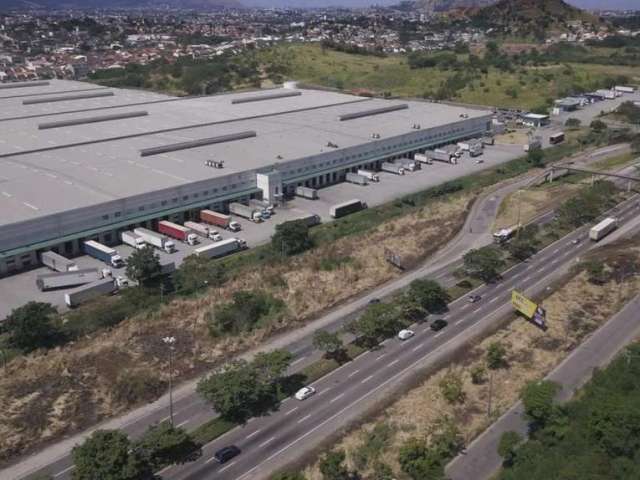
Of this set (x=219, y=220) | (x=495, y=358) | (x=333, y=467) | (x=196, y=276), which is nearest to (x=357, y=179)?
(x=219, y=220)

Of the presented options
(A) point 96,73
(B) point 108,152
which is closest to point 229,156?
(B) point 108,152

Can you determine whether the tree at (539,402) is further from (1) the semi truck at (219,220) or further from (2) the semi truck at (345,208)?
(1) the semi truck at (219,220)

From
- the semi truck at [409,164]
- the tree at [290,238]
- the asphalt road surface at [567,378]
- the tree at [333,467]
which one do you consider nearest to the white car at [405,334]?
the asphalt road surface at [567,378]

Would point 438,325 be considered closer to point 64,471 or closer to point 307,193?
point 64,471

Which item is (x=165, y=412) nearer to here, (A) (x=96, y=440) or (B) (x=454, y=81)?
(A) (x=96, y=440)

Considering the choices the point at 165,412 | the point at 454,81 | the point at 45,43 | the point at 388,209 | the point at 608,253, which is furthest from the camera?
the point at 45,43

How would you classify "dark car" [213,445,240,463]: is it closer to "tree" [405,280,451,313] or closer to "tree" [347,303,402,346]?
"tree" [347,303,402,346]

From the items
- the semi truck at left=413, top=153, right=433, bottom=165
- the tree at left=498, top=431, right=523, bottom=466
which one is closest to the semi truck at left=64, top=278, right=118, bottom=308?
the tree at left=498, top=431, right=523, bottom=466
